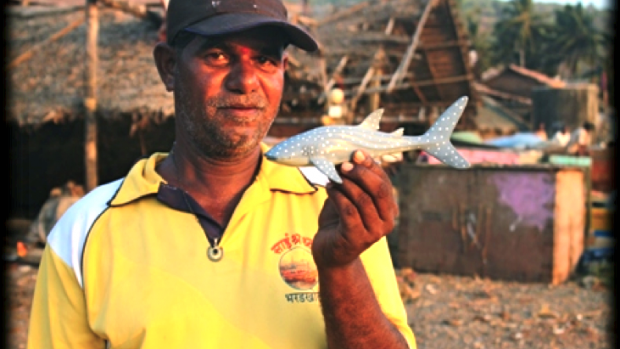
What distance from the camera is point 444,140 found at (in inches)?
75.5

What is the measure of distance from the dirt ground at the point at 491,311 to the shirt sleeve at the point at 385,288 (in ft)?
16.1

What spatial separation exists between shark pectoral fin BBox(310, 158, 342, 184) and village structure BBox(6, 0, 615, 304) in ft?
26.1

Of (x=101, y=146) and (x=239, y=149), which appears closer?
(x=239, y=149)

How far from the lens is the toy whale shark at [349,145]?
175 cm

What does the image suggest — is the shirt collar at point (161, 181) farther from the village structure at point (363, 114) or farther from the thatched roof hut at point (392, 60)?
the thatched roof hut at point (392, 60)

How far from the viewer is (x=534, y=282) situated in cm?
911

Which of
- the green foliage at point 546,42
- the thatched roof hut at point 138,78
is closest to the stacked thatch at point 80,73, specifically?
the thatched roof hut at point 138,78

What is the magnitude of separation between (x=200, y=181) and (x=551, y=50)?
2326 inches

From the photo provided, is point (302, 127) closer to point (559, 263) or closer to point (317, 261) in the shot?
point (559, 263)

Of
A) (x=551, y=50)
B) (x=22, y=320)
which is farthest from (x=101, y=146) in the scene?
(x=551, y=50)

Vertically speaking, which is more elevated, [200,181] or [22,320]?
[200,181]

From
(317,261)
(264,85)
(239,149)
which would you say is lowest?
(317,261)

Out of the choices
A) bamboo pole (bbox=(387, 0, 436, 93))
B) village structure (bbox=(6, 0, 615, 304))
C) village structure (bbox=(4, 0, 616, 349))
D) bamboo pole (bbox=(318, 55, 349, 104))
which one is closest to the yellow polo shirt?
village structure (bbox=(4, 0, 616, 349))

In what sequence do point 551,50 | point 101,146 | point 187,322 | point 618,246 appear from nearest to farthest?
point 187,322
point 618,246
point 101,146
point 551,50
